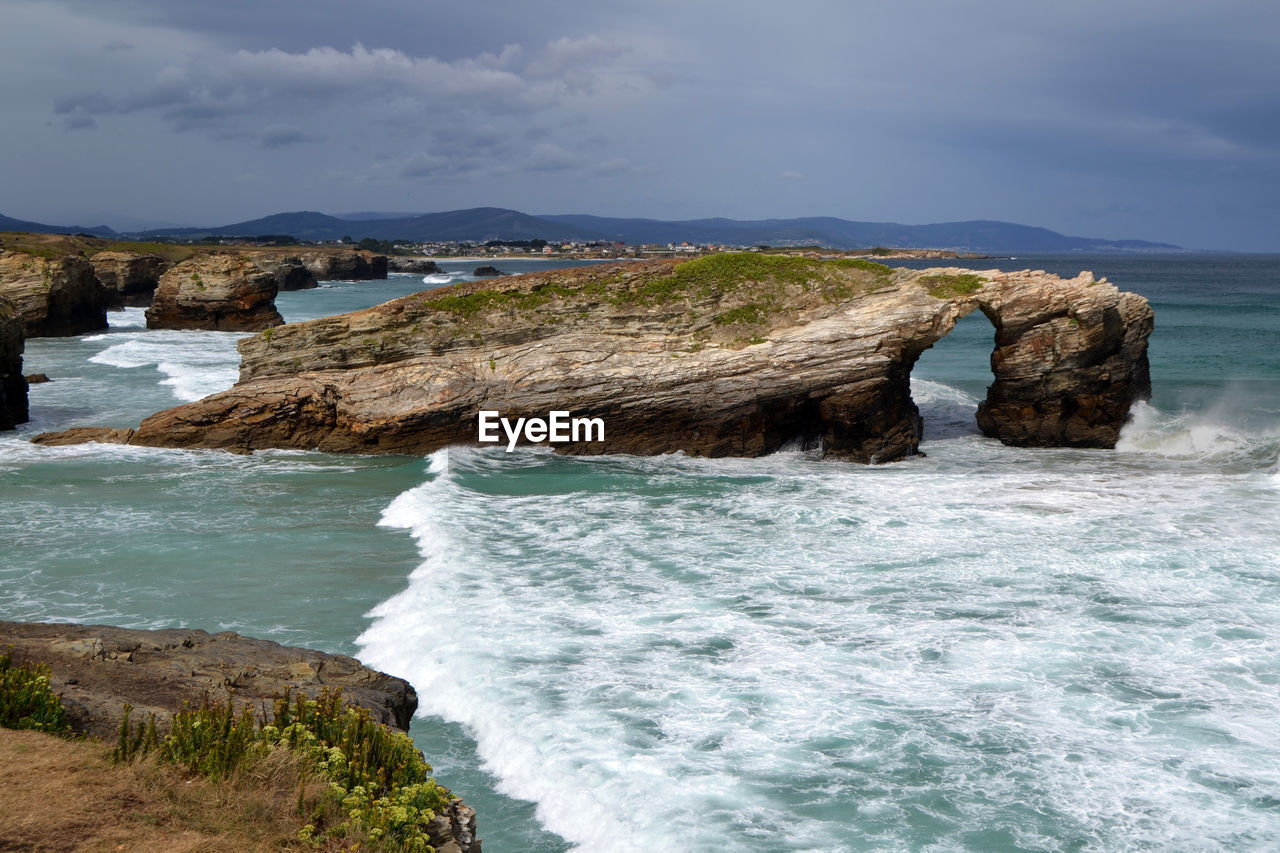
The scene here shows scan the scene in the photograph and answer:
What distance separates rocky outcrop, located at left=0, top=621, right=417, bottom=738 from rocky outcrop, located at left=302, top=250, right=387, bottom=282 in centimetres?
10698

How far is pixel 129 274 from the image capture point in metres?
71.6

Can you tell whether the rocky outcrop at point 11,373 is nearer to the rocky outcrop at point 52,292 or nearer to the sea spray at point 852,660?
the sea spray at point 852,660

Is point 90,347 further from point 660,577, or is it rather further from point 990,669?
point 990,669

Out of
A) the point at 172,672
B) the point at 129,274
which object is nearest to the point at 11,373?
the point at 172,672

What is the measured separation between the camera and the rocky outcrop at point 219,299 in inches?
1923

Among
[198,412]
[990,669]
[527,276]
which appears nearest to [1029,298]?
[527,276]

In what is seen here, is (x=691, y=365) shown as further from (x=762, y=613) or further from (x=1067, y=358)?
(x=762, y=613)

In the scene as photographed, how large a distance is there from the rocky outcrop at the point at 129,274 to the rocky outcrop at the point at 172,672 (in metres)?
68.1

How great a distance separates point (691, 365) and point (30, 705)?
1630 cm

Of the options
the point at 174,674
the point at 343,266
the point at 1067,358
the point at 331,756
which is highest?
the point at 343,266

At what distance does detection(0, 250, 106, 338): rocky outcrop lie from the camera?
43875 mm

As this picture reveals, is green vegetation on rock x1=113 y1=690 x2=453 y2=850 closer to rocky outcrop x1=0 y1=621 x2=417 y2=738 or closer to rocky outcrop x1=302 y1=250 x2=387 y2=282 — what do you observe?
rocky outcrop x1=0 y1=621 x2=417 y2=738

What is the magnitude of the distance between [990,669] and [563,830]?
5092 millimetres

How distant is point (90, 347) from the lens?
4331 centimetres
